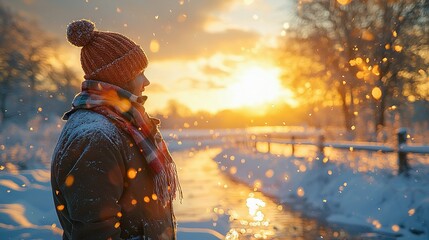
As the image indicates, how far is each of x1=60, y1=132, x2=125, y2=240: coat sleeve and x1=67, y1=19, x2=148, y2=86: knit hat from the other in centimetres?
43

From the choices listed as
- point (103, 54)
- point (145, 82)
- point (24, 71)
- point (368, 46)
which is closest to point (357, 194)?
point (145, 82)

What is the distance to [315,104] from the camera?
21.1 meters

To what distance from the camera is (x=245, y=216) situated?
8.21 m

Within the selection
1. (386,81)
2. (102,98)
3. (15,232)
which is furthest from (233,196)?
(386,81)

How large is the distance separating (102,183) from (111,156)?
0.41 ft

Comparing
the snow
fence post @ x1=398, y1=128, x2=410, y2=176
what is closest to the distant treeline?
the snow

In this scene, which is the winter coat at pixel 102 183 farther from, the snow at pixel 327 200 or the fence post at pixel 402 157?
the fence post at pixel 402 157

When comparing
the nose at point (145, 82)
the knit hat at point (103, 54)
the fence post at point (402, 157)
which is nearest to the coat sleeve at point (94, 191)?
the knit hat at point (103, 54)

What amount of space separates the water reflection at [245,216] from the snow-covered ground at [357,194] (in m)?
0.75

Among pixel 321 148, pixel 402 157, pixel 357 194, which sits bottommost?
pixel 357 194

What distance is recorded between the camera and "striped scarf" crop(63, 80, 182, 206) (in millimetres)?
1868

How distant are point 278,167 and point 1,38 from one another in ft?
58.0

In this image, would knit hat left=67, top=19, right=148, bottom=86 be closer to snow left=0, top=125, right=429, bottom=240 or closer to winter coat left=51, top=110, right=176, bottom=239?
winter coat left=51, top=110, right=176, bottom=239

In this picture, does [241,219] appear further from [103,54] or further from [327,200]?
[103,54]
